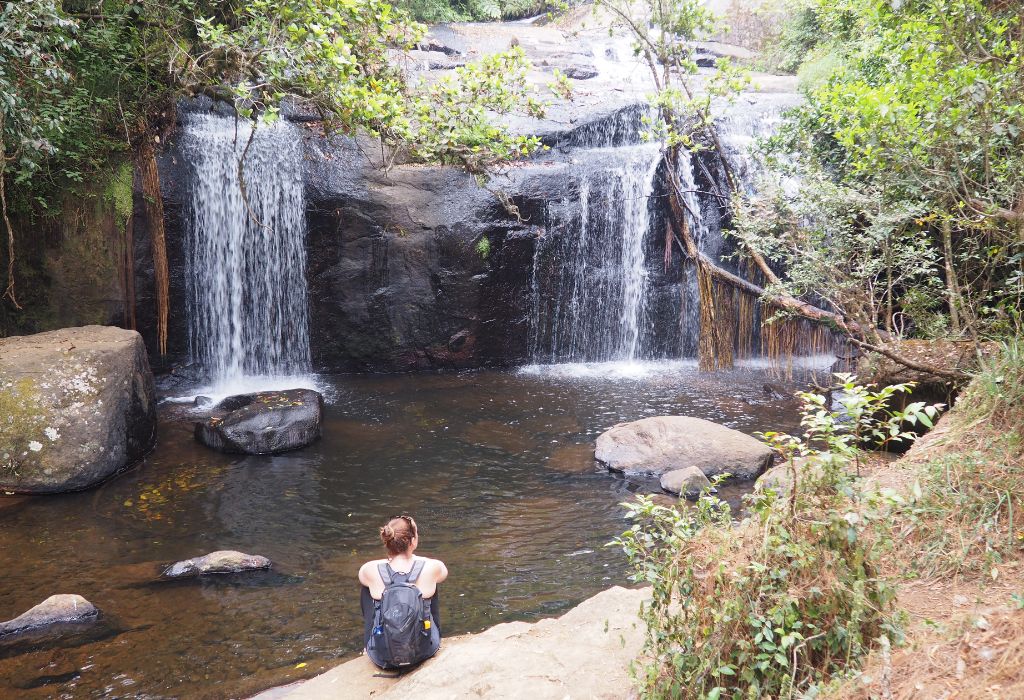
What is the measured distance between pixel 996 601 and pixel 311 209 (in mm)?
10651

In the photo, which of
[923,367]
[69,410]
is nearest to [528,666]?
[923,367]

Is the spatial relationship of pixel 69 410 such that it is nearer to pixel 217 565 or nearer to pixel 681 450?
pixel 217 565

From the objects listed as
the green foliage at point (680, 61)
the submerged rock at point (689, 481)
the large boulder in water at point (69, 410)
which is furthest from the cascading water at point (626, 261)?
the large boulder in water at point (69, 410)

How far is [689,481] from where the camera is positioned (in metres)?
7.34

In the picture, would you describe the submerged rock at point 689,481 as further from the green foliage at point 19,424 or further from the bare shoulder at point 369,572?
the green foliage at point 19,424

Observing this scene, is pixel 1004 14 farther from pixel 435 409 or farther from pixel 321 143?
pixel 321 143

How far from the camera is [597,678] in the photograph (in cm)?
346

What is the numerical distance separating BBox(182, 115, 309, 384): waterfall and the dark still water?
222cm

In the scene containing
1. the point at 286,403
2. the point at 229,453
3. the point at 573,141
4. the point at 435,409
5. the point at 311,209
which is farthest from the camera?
the point at 573,141

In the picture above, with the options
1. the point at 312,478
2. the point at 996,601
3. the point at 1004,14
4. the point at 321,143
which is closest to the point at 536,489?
the point at 312,478

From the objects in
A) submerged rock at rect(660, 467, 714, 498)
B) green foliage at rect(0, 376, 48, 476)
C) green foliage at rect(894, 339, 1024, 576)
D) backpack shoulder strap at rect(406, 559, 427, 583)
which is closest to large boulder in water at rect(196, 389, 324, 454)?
green foliage at rect(0, 376, 48, 476)

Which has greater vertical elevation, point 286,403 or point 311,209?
point 311,209

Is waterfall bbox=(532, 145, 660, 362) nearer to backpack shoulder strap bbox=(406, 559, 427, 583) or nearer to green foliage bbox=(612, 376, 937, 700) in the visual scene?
backpack shoulder strap bbox=(406, 559, 427, 583)

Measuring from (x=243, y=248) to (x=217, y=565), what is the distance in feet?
22.9
